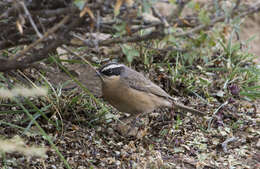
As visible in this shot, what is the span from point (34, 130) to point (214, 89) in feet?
9.59

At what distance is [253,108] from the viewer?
6.12 metres

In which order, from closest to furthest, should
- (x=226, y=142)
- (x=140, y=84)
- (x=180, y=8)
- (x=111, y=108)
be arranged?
(x=180, y=8), (x=226, y=142), (x=140, y=84), (x=111, y=108)

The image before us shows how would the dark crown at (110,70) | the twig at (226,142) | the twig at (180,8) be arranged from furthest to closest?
1. the dark crown at (110,70)
2. the twig at (226,142)
3. the twig at (180,8)

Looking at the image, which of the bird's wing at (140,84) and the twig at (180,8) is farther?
the bird's wing at (140,84)

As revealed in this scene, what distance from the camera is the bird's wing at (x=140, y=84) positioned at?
5602 mm

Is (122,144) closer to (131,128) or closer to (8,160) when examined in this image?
(131,128)

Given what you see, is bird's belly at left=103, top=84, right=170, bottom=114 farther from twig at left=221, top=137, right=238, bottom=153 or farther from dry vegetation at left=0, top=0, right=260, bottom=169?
twig at left=221, top=137, right=238, bottom=153

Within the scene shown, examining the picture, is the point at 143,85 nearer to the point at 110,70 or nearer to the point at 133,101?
the point at 133,101

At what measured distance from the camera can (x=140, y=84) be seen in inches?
224

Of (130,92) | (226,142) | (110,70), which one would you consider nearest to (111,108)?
(130,92)

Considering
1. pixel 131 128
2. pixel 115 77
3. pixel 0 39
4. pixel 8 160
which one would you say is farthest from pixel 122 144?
pixel 0 39

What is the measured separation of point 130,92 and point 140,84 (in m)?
0.25

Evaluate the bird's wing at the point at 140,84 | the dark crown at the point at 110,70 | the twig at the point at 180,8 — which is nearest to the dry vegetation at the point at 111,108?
the twig at the point at 180,8

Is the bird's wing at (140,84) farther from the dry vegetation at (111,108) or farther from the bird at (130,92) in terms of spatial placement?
the dry vegetation at (111,108)
